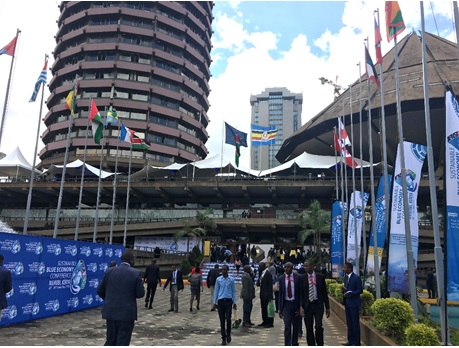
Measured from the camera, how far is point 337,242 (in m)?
20.7

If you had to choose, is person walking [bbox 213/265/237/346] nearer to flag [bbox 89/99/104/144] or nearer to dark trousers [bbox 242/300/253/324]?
dark trousers [bbox 242/300/253/324]

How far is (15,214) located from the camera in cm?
5059

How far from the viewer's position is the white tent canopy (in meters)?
52.6

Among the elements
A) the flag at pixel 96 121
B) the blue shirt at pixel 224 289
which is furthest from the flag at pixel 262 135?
the blue shirt at pixel 224 289

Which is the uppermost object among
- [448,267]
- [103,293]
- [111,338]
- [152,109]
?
[152,109]

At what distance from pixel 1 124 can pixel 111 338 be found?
14863mm

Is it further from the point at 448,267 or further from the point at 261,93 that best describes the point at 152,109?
the point at 261,93

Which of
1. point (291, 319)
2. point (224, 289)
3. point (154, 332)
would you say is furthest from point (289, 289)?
point (154, 332)

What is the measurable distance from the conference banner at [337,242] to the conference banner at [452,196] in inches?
515

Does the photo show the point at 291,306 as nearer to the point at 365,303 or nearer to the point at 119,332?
the point at 119,332

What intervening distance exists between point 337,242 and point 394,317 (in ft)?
43.0

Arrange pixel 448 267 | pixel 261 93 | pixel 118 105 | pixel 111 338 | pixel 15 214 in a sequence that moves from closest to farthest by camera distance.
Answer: pixel 111 338
pixel 448 267
pixel 15 214
pixel 118 105
pixel 261 93

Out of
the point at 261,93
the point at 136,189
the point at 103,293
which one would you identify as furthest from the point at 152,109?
the point at 261,93

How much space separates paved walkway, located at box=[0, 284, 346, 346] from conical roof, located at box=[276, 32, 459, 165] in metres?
30.4
